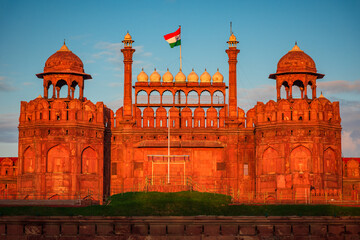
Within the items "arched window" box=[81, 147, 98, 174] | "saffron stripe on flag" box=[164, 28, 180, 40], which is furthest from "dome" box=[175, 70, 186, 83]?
"arched window" box=[81, 147, 98, 174]

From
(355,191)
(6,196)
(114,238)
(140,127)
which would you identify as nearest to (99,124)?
(140,127)

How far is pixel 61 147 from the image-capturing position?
85312 mm

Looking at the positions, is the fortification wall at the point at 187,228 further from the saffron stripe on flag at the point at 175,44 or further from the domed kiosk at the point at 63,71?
the saffron stripe on flag at the point at 175,44

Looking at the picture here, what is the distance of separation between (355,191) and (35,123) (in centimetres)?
3671

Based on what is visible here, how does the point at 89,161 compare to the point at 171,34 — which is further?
the point at 171,34

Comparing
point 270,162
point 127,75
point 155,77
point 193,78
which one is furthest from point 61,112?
point 270,162

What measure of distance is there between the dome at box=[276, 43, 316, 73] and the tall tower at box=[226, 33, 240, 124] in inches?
203

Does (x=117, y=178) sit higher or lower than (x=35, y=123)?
lower

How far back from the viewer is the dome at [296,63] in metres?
89.8

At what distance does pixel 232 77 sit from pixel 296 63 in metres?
7.58

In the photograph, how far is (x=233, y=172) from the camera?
293 ft

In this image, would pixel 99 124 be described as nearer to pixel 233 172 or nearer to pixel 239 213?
pixel 233 172

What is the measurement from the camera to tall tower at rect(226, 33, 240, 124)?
298ft

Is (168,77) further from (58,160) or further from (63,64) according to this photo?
(58,160)
